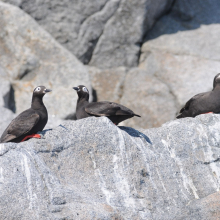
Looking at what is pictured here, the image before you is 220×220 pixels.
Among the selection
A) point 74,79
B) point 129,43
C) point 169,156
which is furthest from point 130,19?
point 169,156

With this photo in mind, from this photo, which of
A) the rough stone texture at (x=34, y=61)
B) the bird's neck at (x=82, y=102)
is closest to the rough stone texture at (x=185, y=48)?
the rough stone texture at (x=34, y=61)

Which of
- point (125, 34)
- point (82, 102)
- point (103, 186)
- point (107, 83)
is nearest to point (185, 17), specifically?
point (125, 34)

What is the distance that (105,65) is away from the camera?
14.3m

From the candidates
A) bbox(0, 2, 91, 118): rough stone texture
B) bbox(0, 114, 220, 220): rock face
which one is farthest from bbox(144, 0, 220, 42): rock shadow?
bbox(0, 114, 220, 220): rock face

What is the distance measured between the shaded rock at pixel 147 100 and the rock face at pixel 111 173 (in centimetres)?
493

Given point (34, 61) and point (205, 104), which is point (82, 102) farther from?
point (34, 61)

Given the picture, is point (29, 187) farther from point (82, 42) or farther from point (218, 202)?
point (82, 42)

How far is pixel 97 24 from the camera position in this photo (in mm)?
13961

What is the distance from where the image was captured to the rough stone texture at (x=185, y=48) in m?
13.6

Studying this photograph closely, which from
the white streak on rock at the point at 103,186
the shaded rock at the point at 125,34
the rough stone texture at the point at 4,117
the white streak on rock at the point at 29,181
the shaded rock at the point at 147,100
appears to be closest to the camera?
the white streak on rock at the point at 29,181

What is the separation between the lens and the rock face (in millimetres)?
6328

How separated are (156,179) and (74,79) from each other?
618 cm

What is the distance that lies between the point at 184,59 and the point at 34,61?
166 inches

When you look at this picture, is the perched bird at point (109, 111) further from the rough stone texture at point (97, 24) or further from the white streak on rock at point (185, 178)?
the rough stone texture at point (97, 24)
